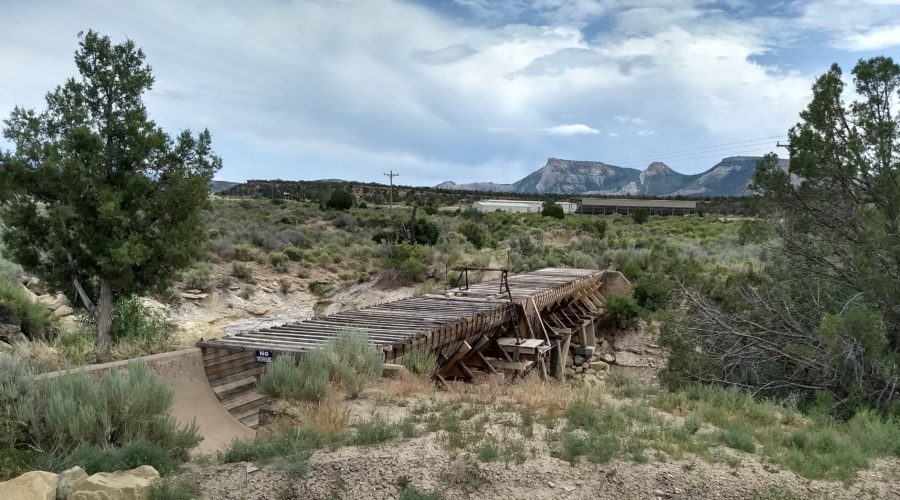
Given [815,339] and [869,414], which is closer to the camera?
[869,414]

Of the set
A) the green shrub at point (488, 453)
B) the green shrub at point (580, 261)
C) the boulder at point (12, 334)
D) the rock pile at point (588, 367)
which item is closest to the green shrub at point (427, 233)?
the green shrub at point (580, 261)

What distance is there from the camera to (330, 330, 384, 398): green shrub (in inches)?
279

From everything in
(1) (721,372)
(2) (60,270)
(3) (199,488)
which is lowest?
(1) (721,372)

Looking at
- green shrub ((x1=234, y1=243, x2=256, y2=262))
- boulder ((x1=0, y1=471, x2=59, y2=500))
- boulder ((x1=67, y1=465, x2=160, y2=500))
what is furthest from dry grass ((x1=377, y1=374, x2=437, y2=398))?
green shrub ((x1=234, y1=243, x2=256, y2=262))

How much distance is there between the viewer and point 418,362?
887 cm

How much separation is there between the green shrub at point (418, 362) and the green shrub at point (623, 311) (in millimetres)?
14123

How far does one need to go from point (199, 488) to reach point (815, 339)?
29.1 feet

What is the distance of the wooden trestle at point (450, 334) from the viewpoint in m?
8.19

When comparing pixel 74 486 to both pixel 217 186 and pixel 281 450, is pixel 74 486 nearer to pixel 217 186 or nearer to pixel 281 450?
A: pixel 281 450

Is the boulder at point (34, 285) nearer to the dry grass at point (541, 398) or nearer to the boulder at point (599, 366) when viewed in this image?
the dry grass at point (541, 398)

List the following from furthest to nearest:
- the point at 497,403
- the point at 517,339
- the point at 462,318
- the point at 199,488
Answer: the point at 517,339
the point at 462,318
the point at 497,403
the point at 199,488

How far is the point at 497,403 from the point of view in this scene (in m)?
6.98

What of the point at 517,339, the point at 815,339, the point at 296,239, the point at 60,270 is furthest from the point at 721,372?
the point at 296,239

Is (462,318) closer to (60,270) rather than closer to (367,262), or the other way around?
(60,270)
